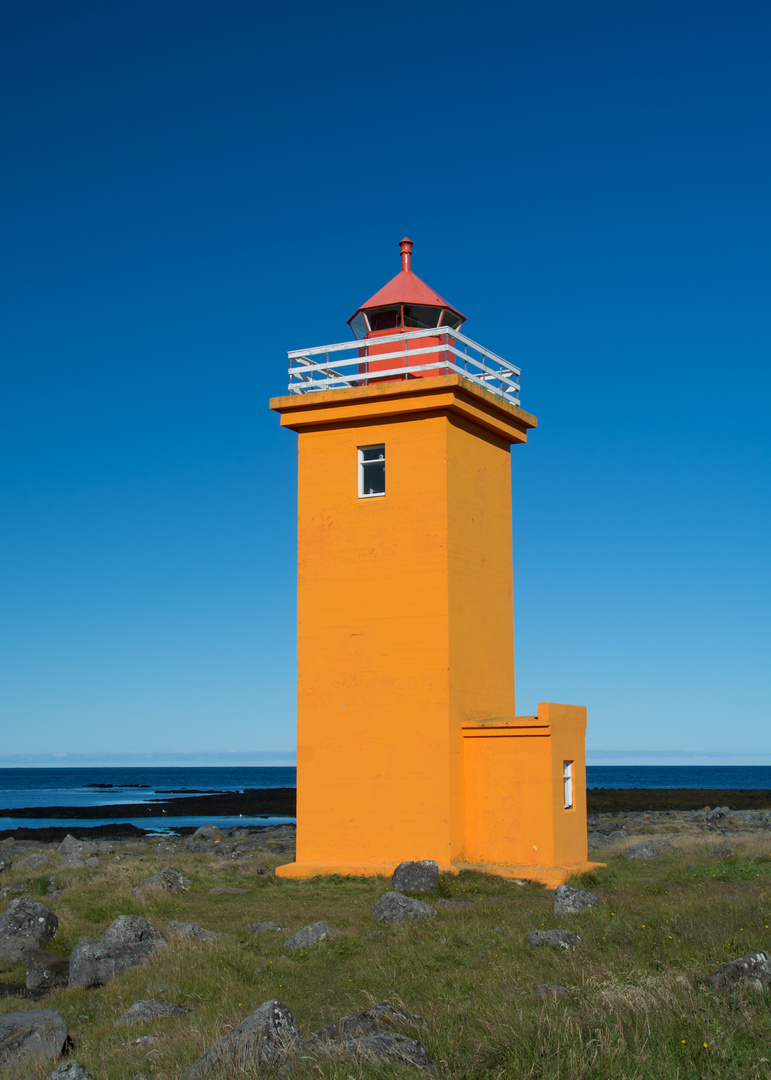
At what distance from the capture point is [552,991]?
6.95 m

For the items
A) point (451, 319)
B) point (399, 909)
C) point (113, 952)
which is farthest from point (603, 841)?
point (113, 952)

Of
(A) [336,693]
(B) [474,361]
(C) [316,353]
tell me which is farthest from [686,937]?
(C) [316,353]

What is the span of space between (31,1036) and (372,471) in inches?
435

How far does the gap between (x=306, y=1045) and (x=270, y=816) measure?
50.7m

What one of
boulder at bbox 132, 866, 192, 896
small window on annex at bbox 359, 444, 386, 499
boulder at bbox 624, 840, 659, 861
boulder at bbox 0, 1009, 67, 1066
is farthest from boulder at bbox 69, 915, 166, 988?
boulder at bbox 624, 840, 659, 861

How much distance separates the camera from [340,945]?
33.4 ft

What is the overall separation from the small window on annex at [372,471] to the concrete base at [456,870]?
6.12m

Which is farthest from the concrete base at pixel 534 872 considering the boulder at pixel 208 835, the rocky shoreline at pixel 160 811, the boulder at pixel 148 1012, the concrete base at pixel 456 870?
the rocky shoreline at pixel 160 811

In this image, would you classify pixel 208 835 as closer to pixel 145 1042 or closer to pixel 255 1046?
pixel 145 1042

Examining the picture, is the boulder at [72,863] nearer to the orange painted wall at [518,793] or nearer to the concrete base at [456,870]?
the concrete base at [456,870]

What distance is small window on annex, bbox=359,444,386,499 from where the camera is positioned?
55.7ft

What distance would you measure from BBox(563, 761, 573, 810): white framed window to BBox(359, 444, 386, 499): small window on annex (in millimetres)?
5590

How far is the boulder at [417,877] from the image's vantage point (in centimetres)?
1391

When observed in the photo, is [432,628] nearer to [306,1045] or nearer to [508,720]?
[508,720]
